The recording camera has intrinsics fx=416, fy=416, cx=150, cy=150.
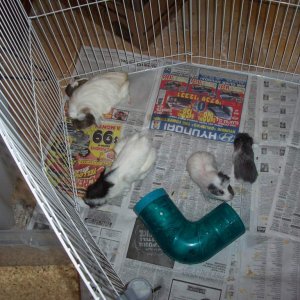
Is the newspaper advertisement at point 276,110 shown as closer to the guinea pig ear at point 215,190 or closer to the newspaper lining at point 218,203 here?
the newspaper lining at point 218,203

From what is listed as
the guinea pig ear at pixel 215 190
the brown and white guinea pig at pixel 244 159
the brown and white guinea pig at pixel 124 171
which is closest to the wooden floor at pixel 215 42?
the brown and white guinea pig at pixel 244 159

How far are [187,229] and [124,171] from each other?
28cm

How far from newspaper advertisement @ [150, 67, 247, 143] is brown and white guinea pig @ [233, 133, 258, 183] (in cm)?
7

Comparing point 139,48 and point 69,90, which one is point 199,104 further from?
point 69,90

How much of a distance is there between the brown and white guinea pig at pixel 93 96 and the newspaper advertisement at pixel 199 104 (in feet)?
0.57

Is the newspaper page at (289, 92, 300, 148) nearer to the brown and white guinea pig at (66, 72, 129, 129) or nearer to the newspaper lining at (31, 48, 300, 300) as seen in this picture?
the newspaper lining at (31, 48, 300, 300)

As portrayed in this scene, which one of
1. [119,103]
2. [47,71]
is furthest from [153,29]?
[47,71]

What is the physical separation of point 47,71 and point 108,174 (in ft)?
1.52

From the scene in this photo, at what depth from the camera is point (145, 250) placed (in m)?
1.37

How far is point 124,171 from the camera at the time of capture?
54.2 inches

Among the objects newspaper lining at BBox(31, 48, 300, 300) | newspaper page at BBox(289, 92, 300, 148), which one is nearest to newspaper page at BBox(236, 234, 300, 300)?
newspaper lining at BBox(31, 48, 300, 300)

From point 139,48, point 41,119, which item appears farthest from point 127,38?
point 41,119

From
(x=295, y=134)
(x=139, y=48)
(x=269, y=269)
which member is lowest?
(x=269, y=269)

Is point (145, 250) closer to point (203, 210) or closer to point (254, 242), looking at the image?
point (203, 210)
